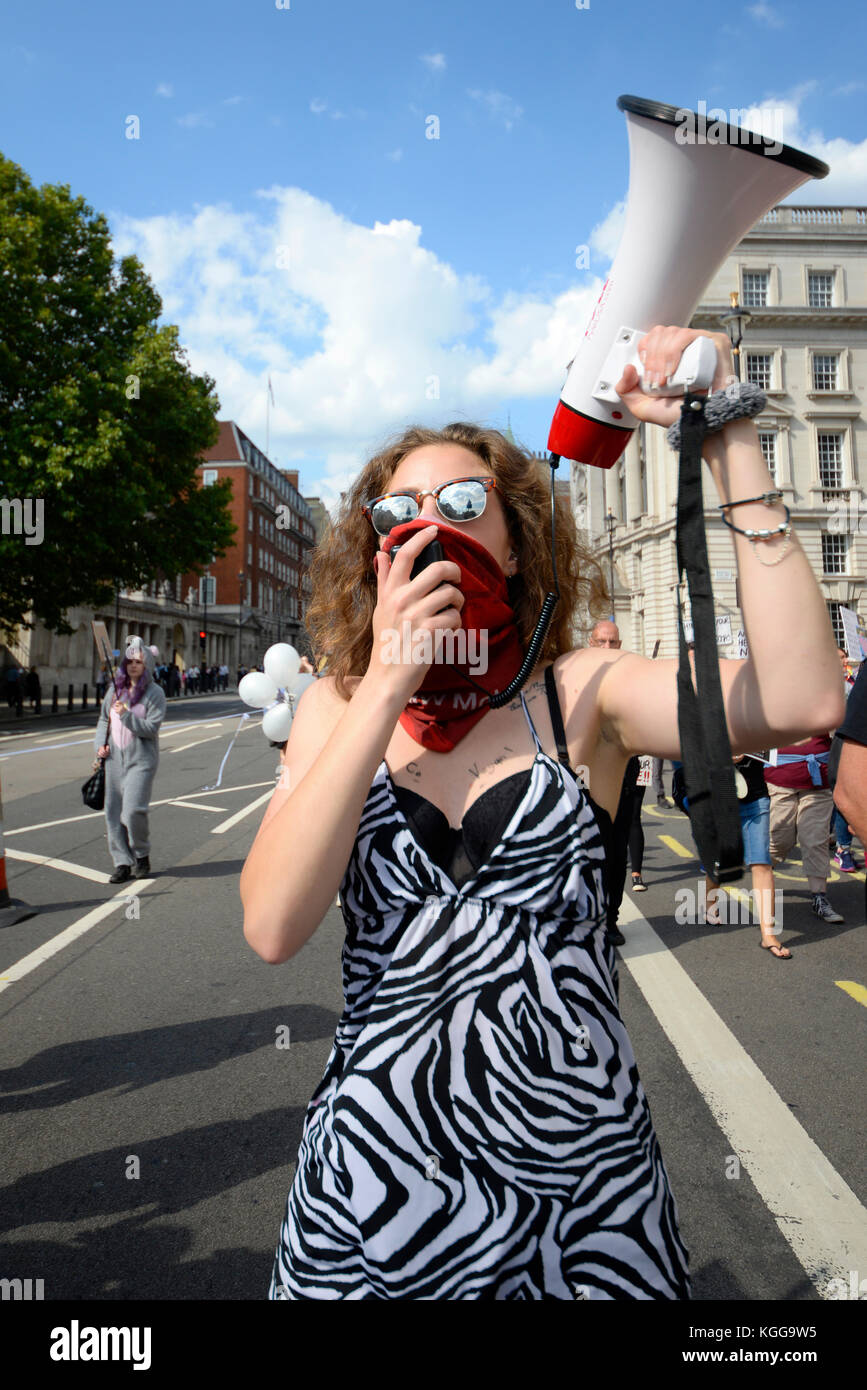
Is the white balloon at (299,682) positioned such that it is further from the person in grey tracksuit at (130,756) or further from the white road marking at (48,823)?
the white road marking at (48,823)

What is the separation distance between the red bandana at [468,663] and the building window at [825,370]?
46849mm

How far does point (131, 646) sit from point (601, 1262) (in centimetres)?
793

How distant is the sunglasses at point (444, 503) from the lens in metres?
1.47

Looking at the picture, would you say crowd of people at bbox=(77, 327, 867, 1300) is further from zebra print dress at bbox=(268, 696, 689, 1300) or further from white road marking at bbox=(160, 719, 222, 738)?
white road marking at bbox=(160, 719, 222, 738)

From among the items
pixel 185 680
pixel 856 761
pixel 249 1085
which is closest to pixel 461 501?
pixel 856 761

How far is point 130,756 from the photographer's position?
8.00 metres

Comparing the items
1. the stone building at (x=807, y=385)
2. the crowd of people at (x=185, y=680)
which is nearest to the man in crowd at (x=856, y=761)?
the stone building at (x=807, y=385)

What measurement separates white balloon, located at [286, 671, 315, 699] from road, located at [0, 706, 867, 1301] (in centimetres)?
174

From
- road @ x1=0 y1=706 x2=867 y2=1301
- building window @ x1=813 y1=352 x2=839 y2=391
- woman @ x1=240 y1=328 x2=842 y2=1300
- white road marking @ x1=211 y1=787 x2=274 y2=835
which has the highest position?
building window @ x1=813 y1=352 x2=839 y2=391

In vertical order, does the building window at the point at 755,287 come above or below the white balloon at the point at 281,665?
above

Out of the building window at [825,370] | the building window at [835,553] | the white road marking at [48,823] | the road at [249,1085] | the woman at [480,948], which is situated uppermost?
the building window at [825,370]

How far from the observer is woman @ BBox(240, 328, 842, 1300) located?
1203 millimetres

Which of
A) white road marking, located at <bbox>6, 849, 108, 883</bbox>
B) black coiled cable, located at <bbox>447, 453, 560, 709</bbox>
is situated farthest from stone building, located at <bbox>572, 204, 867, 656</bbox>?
black coiled cable, located at <bbox>447, 453, 560, 709</bbox>

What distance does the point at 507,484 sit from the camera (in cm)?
171
